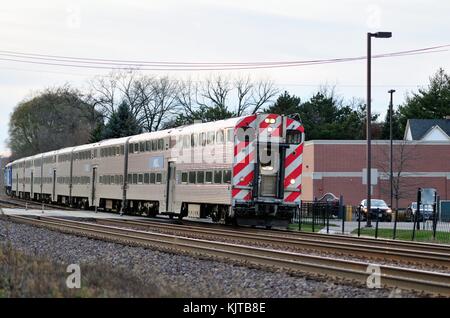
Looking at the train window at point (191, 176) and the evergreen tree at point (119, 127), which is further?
the evergreen tree at point (119, 127)

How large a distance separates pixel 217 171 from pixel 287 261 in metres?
12.8

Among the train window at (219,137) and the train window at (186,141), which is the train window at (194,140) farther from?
the train window at (219,137)

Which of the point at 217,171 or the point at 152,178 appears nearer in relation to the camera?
the point at 217,171

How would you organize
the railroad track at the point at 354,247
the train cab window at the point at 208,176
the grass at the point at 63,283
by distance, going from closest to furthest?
the grass at the point at 63,283 → the railroad track at the point at 354,247 → the train cab window at the point at 208,176

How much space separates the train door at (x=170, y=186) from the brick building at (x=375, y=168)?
28966 millimetres

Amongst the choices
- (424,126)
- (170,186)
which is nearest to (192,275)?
(170,186)

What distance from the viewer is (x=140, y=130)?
9000cm

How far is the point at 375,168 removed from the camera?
2299 inches

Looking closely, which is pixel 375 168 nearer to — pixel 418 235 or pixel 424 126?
pixel 424 126

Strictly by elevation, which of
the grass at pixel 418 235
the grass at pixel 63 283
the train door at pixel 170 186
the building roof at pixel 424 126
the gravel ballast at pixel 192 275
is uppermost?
the building roof at pixel 424 126

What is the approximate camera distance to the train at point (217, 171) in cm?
2588

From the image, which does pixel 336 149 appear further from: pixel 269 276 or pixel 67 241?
pixel 269 276

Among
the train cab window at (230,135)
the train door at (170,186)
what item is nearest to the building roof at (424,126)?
the train door at (170,186)

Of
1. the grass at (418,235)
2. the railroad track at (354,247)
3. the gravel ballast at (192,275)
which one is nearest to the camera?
the gravel ballast at (192,275)
